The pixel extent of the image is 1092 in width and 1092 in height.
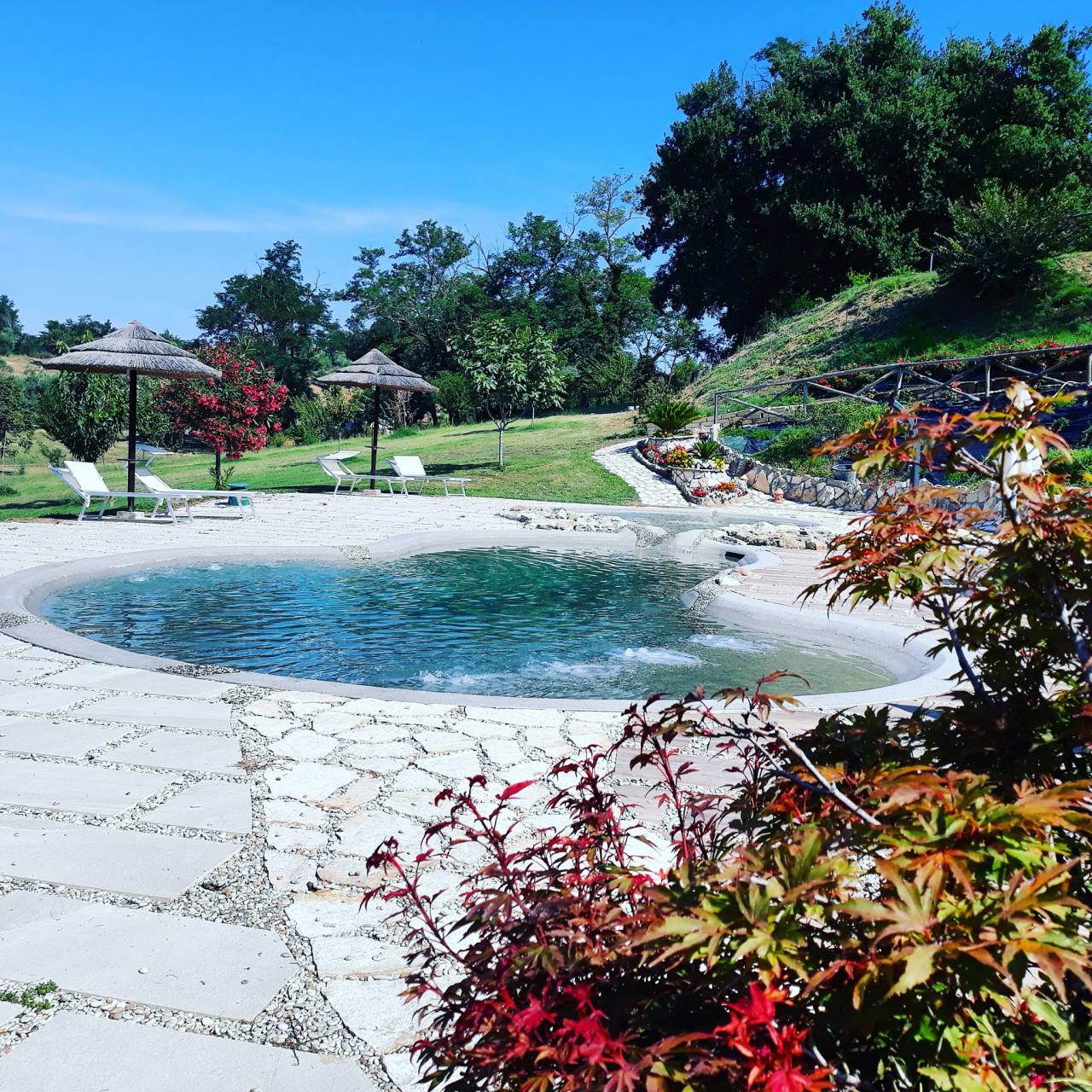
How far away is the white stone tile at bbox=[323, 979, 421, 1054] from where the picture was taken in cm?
215

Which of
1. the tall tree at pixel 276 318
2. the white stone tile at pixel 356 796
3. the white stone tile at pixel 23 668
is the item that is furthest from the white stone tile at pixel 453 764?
the tall tree at pixel 276 318

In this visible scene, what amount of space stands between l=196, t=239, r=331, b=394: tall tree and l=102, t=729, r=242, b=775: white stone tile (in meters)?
44.2

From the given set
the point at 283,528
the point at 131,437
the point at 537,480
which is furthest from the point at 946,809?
the point at 537,480

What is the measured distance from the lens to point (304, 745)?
421cm

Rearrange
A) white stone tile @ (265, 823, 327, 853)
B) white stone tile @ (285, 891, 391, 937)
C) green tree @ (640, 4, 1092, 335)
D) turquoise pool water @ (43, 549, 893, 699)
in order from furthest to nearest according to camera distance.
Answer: green tree @ (640, 4, 1092, 335), turquoise pool water @ (43, 549, 893, 699), white stone tile @ (265, 823, 327, 853), white stone tile @ (285, 891, 391, 937)

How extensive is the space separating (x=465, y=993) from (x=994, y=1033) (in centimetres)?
73

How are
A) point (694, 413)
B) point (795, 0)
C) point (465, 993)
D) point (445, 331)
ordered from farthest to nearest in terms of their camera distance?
point (445, 331)
point (795, 0)
point (694, 413)
point (465, 993)

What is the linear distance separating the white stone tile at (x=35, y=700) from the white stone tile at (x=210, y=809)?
58.2 inches

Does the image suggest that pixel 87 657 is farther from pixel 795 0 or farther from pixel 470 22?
pixel 795 0

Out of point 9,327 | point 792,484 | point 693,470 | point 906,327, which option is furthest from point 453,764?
point 9,327

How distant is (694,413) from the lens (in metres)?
23.1

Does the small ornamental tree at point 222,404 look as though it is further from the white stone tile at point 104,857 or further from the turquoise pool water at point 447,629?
the white stone tile at point 104,857

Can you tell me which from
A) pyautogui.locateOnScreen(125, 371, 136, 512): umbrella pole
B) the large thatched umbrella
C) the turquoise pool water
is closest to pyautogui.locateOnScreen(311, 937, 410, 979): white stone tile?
the turquoise pool water

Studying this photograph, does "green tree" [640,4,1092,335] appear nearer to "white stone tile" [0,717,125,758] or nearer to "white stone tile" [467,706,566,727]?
"white stone tile" [467,706,566,727]
